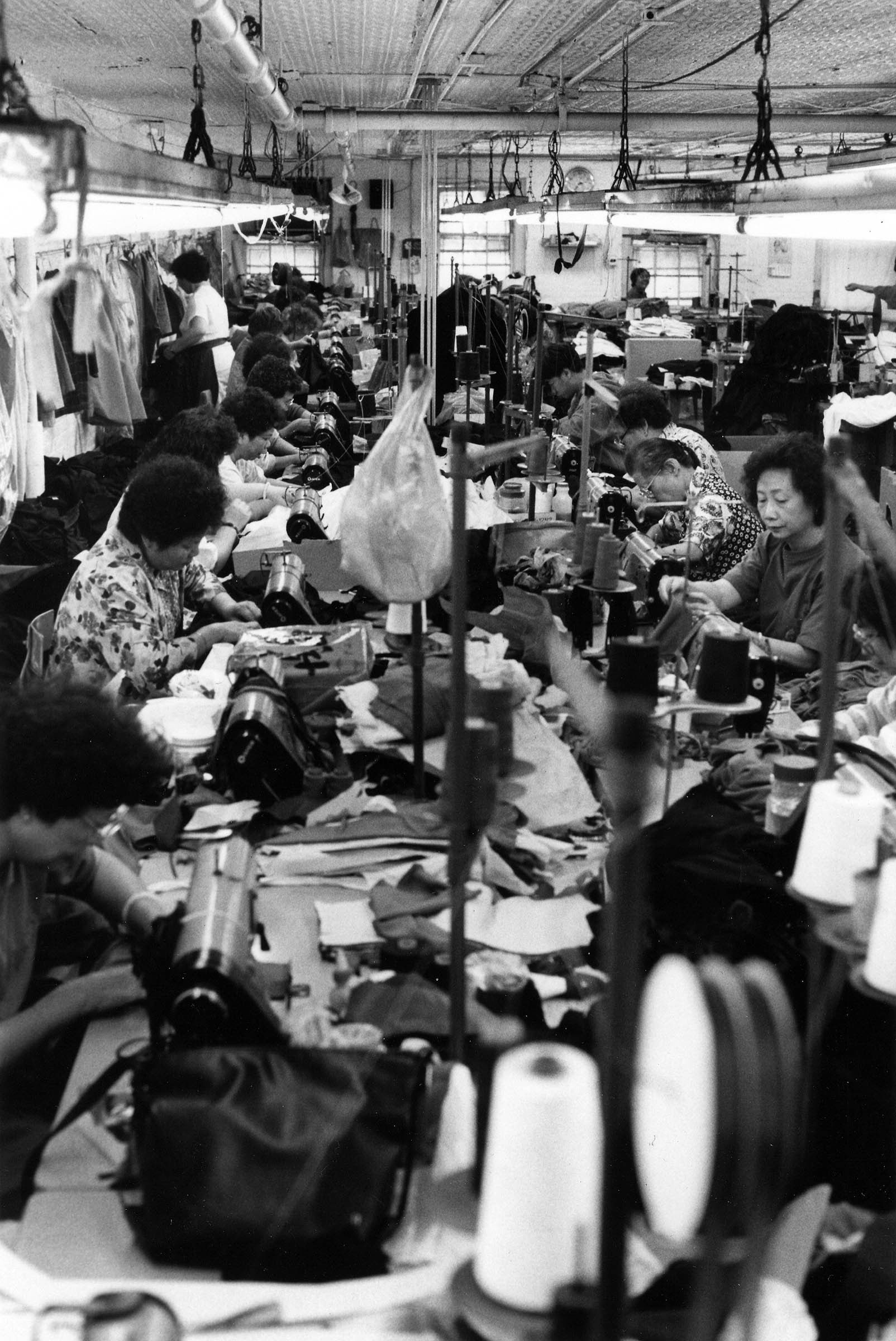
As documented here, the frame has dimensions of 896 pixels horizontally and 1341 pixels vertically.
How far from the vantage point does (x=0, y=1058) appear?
202 cm

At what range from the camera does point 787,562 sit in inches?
177

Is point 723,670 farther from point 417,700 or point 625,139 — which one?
point 625,139

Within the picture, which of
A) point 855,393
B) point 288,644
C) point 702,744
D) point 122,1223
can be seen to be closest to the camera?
point 122,1223

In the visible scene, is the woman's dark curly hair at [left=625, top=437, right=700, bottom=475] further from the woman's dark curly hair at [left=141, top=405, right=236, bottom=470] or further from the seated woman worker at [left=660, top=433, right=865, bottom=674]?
the woman's dark curly hair at [left=141, top=405, right=236, bottom=470]

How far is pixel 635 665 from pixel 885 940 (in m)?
0.67

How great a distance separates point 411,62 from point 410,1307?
930 centimetres

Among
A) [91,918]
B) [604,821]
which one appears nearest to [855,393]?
[604,821]

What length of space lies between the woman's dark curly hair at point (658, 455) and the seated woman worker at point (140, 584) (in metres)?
2.11

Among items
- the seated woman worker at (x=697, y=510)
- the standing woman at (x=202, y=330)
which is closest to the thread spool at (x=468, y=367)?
the seated woman worker at (x=697, y=510)

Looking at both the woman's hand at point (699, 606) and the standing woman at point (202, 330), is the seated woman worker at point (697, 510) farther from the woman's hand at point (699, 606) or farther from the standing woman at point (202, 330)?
the standing woman at point (202, 330)

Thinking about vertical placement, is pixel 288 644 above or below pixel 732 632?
below

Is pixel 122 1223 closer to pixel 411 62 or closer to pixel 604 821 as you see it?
pixel 604 821

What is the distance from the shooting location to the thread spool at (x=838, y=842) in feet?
5.04

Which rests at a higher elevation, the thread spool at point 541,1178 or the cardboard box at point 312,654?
the thread spool at point 541,1178
